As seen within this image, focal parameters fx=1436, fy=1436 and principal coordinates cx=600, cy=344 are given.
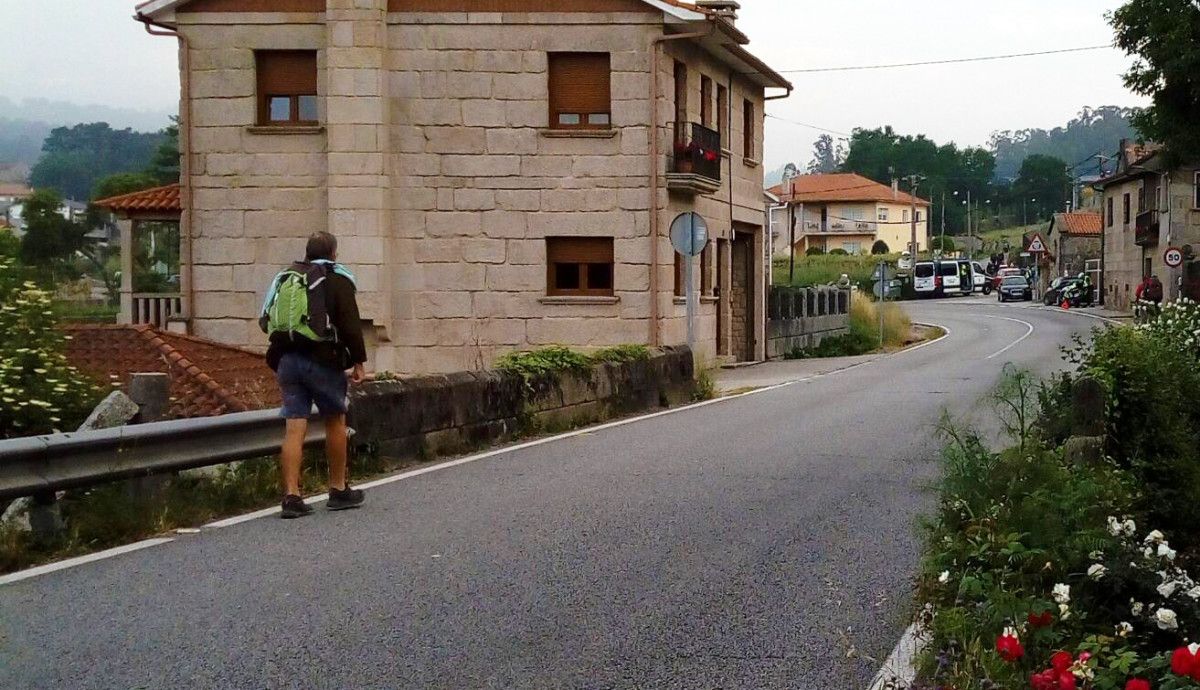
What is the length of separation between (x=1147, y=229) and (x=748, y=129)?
32037mm

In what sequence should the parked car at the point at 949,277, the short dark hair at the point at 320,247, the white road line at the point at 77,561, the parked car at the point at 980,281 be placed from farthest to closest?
the parked car at the point at 980,281 → the parked car at the point at 949,277 → the short dark hair at the point at 320,247 → the white road line at the point at 77,561

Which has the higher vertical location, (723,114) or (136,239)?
(723,114)

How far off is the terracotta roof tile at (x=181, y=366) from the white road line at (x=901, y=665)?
964cm

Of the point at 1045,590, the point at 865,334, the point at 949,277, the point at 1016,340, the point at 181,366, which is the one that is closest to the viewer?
the point at 1045,590

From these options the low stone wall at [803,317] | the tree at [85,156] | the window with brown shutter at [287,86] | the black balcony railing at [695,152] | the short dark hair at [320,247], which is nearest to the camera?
the short dark hair at [320,247]

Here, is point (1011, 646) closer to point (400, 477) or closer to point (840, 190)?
point (400, 477)

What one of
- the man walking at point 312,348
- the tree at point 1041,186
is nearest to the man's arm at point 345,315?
the man walking at point 312,348

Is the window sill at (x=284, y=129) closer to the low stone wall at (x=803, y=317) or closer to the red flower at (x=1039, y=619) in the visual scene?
the low stone wall at (x=803, y=317)

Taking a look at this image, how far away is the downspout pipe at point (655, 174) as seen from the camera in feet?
80.3

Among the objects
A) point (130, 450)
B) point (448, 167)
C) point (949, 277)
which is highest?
point (448, 167)

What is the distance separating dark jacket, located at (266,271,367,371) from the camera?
343 inches

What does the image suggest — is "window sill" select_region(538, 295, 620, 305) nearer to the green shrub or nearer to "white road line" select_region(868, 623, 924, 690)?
the green shrub

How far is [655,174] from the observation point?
2459 centimetres

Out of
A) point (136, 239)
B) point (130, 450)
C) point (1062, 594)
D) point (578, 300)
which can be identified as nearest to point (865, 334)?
point (578, 300)
